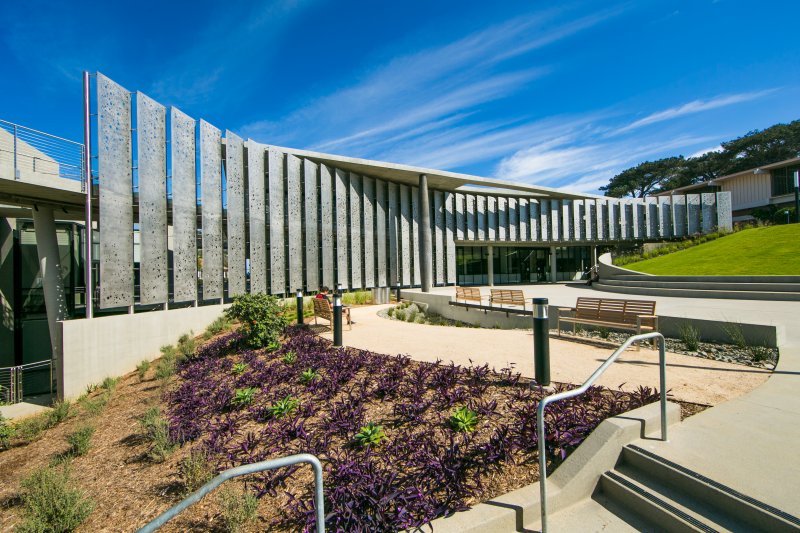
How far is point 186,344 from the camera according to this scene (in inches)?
518

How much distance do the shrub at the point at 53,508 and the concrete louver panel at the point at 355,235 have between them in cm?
1954

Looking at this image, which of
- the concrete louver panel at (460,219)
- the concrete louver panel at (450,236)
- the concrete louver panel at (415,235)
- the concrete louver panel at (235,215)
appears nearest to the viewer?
the concrete louver panel at (235,215)

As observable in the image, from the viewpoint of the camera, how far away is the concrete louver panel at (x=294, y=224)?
2017 centimetres

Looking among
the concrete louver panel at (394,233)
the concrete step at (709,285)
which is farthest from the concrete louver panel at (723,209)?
the concrete louver panel at (394,233)

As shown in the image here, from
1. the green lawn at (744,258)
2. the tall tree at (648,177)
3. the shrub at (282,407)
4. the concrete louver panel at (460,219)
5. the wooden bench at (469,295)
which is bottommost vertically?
the shrub at (282,407)

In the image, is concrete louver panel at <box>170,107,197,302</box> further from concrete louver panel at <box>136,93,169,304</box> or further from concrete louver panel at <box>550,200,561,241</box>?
concrete louver panel at <box>550,200,561,241</box>

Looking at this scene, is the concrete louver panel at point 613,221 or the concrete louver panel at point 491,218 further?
the concrete louver panel at point 613,221

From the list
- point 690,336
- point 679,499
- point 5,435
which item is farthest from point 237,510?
point 690,336

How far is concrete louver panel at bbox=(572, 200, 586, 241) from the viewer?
1331 inches

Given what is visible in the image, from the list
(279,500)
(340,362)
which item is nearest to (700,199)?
(340,362)

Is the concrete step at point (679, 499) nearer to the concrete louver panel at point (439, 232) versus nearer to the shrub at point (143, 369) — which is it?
the shrub at point (143, 369)

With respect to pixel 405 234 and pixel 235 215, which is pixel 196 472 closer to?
pixel 235 215

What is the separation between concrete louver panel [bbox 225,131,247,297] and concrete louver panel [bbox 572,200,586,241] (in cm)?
2883

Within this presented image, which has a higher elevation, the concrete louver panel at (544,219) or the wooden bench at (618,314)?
the concrete louver panel at (544,219)
